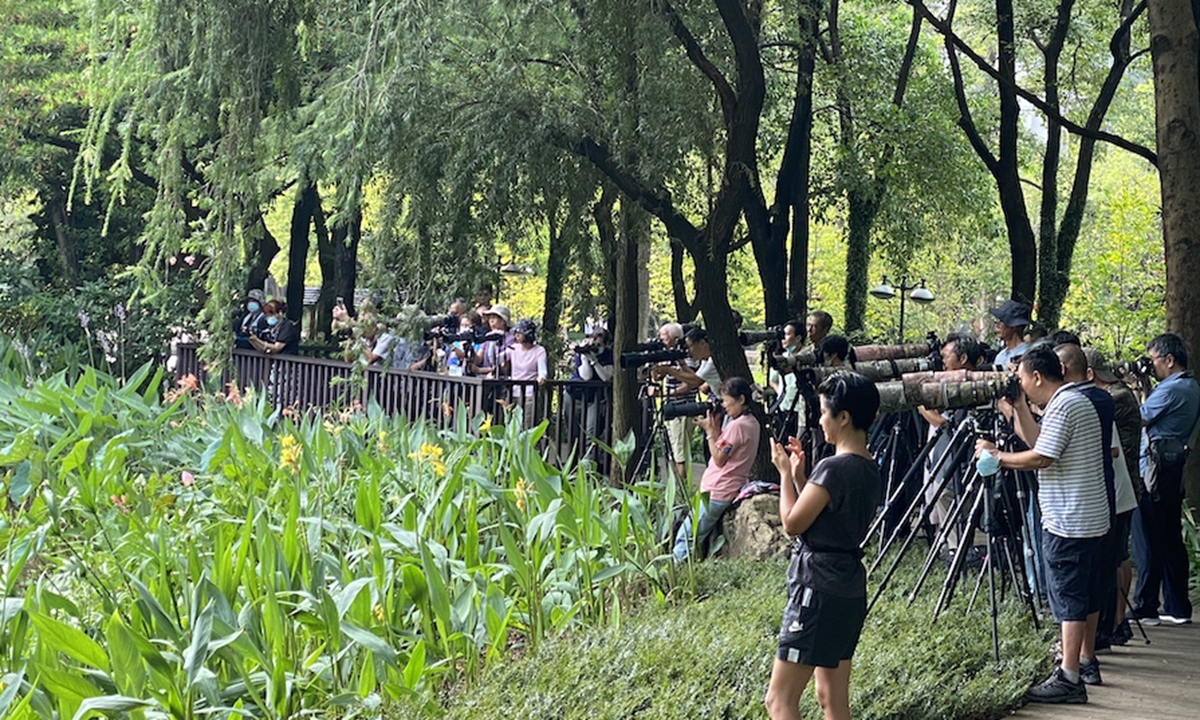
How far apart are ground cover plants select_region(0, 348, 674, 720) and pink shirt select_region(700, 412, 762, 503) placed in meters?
0.45

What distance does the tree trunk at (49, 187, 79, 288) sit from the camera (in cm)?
2042

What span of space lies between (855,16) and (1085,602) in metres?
13.8

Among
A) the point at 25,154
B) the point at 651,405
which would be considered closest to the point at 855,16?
the point at 651,405

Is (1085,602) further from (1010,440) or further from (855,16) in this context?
(855,16)

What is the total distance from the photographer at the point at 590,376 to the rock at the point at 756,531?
281 centimetres

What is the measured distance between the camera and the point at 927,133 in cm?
1295

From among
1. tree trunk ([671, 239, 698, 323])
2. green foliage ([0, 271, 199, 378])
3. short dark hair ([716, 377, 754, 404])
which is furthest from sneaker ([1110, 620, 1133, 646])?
green foliage ([0, 271, 199, 378])

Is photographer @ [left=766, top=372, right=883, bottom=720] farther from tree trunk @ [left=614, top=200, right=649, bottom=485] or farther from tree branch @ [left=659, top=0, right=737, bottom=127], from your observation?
tree trunk @ [left=614, top=200, right=649, bottom=485]

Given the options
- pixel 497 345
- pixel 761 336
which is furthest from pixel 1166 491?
pixel 497 345

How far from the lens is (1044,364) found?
18.0ft

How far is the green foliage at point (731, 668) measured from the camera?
15.3 feet

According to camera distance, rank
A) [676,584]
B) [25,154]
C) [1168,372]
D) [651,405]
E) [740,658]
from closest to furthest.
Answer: [740,658], [676,584], [1168,372], [651,405], [25,154]

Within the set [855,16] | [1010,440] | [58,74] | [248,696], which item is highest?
[855,16]

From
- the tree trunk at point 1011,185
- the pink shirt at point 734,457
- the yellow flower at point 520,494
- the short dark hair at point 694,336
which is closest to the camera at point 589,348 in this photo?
the short dark hair at point 694,336
